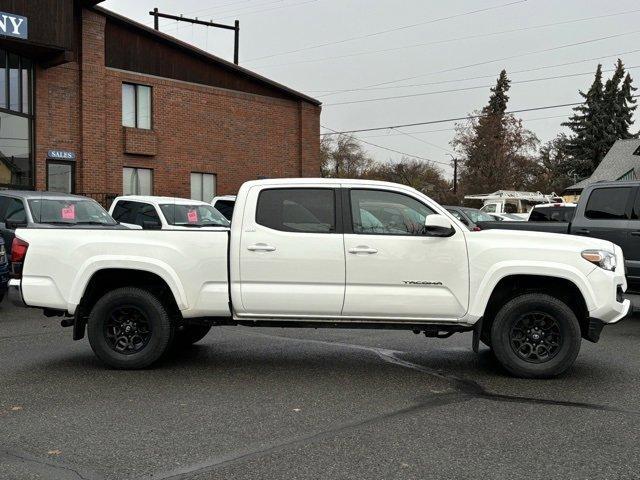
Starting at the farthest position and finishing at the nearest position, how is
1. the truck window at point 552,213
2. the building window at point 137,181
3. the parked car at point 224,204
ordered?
the building window at point 137,181, the parked car at point 224,204, the truck window at point 552,213

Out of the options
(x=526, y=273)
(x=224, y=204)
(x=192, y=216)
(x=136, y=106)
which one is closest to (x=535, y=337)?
(x=526, y=273)

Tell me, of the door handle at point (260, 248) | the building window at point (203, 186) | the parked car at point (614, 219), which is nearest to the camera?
the door handle at point (260, 248)

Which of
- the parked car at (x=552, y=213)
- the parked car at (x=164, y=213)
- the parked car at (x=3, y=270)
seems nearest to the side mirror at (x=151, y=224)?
the parked car at (x=164, y=213)

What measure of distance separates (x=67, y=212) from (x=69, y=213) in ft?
0.14

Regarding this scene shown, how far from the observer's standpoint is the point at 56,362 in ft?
23.5

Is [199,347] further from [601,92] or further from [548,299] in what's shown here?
[601,92]

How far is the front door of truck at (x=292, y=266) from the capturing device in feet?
20.9

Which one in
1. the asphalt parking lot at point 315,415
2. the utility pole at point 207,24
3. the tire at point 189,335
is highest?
the utility pole at point 207,24

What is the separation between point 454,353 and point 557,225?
386cm

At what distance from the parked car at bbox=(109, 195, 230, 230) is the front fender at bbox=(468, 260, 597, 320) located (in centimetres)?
889

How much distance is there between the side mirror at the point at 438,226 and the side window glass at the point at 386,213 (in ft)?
0.54

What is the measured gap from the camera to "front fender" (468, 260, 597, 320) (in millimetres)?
6242

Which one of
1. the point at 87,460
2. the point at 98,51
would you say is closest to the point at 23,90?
the point at 98,51

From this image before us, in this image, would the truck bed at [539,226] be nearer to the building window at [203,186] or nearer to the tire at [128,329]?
the tire at [128,329]
